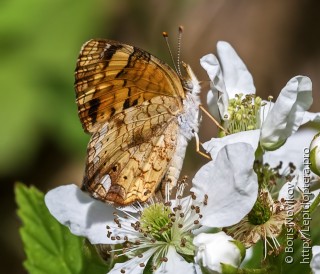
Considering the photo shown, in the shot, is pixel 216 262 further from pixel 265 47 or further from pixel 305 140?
pixel 265 47

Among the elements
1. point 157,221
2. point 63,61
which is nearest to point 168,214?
point 157,221

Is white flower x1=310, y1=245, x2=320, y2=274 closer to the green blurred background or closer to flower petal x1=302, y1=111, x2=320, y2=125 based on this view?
flower petal x1=302, y1=111, x2=320, y2=125

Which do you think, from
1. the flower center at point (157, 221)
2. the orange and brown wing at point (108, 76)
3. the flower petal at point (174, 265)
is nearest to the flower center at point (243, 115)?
the orange and brown wing at point (108, 76)

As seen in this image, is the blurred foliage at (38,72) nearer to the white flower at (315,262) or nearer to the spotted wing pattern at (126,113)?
the spotted wing pattern at (126,113)

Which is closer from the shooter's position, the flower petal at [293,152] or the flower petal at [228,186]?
the flower petal at [228,186]

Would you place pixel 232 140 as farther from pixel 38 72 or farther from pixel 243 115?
pixel 38 72

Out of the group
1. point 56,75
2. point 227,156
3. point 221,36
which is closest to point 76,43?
point 56,75

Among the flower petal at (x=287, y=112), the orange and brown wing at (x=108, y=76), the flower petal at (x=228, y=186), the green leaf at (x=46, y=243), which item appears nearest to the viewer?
the flower petal at (x=228, y=186)
